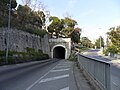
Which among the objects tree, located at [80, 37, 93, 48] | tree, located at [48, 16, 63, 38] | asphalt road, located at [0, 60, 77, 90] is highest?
tree, located at [48, 16, 63, 38]

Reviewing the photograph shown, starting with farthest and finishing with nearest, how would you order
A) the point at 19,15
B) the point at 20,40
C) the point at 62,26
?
the point at 62,26 → the point at 19,15 → the point at 20,40

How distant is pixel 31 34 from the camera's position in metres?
60.4

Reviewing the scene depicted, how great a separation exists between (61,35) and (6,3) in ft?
159

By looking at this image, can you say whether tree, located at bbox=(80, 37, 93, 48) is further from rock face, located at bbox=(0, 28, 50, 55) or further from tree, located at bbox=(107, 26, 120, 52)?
rock face, located at bbox=(0, 28, 50, 55)

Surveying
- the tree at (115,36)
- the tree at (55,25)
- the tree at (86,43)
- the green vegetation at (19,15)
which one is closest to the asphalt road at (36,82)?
the green vegetation at (19,15)

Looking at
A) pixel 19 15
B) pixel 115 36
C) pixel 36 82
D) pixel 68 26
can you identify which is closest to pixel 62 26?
pixel 68 26

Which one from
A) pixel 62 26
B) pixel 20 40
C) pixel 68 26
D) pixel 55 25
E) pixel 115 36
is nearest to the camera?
pixel 20 40

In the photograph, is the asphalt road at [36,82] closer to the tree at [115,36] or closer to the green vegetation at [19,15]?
the green vegetation at [19,15]

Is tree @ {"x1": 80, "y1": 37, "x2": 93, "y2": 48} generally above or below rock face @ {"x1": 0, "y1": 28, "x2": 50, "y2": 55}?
above

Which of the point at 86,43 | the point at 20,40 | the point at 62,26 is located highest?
the point at 62,26

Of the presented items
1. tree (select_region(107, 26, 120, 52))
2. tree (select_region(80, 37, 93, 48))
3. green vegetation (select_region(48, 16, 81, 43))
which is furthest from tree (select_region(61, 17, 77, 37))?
tree (select_region(80, 37, 93, 48))

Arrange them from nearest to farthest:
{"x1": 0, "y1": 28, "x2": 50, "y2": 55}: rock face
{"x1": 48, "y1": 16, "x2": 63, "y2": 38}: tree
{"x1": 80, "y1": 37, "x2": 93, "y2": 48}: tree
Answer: {"x1": 0, "y1": 28, "x2": 50, "y2": 55}: rock face, {"x1": 48, "y1": 16, "x2": 63, "y2": 38}: tree, {"x1": 80, "y1": 37, "x2": 93, "y2": 48}: tree

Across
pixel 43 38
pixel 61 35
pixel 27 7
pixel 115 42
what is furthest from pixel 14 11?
pixel 61 35

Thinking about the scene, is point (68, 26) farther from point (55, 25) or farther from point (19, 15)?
point (19, 15)
